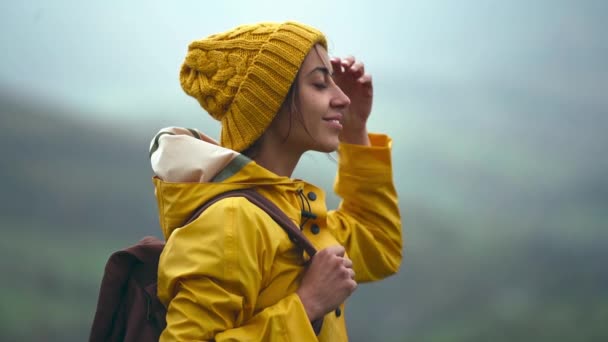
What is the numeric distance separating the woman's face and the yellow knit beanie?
24 millimetres

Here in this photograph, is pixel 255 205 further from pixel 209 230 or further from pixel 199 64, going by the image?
pixel 199 64

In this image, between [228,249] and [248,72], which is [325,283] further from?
[248,72]

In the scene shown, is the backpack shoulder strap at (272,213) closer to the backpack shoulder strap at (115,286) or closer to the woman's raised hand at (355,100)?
the backpack shoulder strap at (115,286)

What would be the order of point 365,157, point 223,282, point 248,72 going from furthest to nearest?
point 365,157 → point 248,72 → point 223,282

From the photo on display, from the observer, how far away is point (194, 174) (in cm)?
98

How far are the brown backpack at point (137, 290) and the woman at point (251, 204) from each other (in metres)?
0.02

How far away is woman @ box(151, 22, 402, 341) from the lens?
881mm

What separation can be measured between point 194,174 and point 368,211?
1.35 feet

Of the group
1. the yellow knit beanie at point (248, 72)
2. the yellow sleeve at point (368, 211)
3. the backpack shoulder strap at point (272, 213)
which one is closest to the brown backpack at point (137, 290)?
the backpack shoulder strap at point (272, 213)

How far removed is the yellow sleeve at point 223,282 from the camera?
0.87 meters

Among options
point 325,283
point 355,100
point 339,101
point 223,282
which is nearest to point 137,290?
point 223,282

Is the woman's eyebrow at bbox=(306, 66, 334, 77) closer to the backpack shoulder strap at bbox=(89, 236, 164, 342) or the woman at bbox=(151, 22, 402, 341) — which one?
the woman at bbox=(151, 22, 402, 341)

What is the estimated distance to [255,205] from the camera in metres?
0.95

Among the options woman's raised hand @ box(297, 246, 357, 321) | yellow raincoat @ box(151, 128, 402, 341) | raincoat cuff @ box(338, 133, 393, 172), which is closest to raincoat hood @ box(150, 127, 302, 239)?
yellow raincoat @ box(151, 128, 402, 341)
